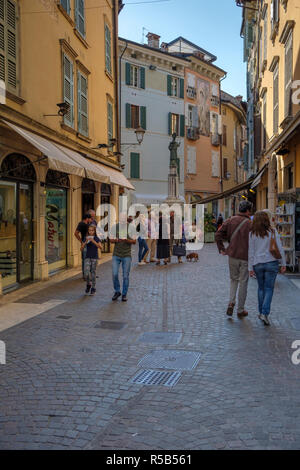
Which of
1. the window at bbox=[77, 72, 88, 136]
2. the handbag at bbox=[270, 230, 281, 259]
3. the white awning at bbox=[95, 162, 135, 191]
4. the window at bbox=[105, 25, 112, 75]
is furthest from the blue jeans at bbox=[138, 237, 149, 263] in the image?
the handbag at bbox=[270, 230, 281, 259]

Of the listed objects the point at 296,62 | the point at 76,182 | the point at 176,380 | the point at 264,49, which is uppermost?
the point at 264,49

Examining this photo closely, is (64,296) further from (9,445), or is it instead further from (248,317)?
(9,445)

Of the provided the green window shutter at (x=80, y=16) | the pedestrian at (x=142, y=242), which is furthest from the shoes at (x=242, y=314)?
the green window shutter at (x=80, y=16)

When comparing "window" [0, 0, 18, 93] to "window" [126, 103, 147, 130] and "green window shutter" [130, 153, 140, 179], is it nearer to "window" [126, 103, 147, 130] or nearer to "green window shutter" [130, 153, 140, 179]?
"window" [126, 103, 147, 130]

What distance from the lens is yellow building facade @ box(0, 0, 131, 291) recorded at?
9.35 metres

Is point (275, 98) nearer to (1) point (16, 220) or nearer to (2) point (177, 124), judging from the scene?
(1) point (16, 220)

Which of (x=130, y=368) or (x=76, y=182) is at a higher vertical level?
(x=76, y=182)

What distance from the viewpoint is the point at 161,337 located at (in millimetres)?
6184

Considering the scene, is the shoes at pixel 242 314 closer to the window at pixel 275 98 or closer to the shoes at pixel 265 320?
the shoes at pixel 265 320

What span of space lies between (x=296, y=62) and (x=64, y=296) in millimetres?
9363

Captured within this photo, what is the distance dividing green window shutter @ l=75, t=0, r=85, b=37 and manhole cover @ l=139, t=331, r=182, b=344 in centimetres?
1116

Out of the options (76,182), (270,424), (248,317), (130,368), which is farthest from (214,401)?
(76,182)

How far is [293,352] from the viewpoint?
531 cm

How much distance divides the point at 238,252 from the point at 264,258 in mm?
564
